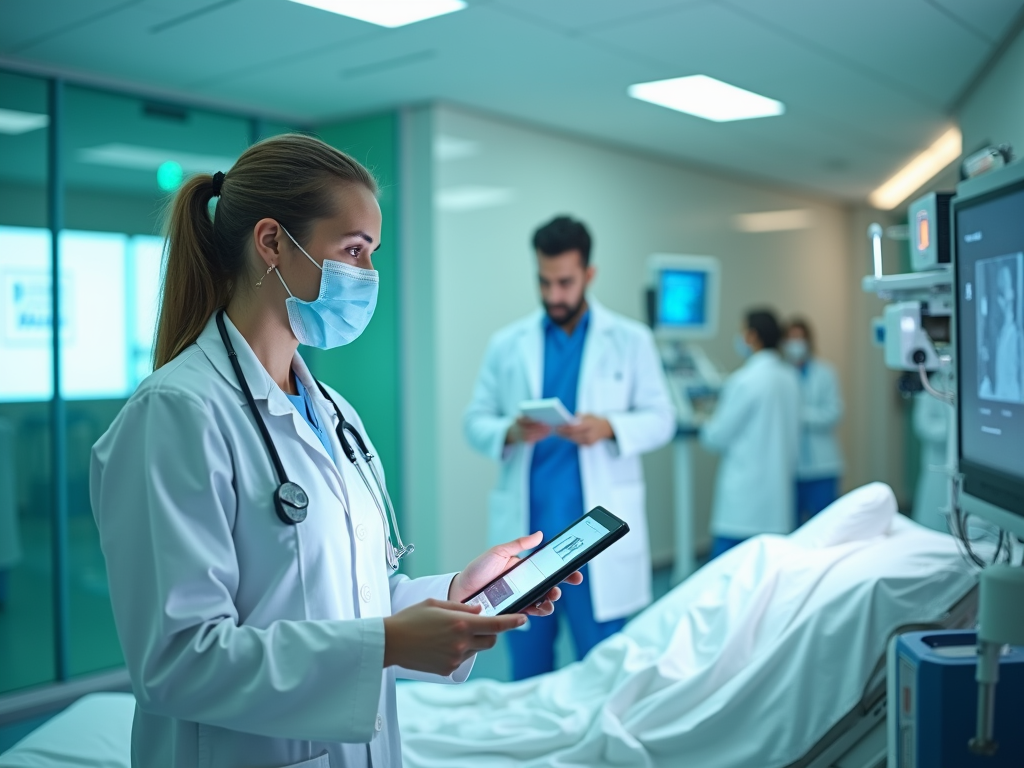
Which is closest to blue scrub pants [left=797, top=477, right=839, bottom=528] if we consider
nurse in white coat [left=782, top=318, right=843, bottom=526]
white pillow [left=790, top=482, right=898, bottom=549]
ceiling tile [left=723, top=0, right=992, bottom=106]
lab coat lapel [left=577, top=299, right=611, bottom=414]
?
nurse in white coat [left=782, top=318, right=843, bottom=526]

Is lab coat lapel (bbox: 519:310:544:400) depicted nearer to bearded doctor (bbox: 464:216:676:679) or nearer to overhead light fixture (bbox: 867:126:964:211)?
bearded doctor (bbox: 464:216:676:679)

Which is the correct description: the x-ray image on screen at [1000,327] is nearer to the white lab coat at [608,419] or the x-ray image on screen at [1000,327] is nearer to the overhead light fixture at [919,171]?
the white lab coat at [608,419]

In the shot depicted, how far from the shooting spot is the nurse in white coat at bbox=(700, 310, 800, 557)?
4.45 m

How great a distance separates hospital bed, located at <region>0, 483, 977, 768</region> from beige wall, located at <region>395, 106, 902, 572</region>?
6.36 feet

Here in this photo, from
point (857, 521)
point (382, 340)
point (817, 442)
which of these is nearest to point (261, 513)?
point (857, 521)

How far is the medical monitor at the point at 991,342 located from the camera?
4.87ft

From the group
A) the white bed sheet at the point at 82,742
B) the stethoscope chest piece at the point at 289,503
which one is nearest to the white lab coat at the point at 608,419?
the white bed sheet at the point at 82,742

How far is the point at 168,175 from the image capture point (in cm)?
387

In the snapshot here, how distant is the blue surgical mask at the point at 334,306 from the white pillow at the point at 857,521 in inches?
62.5

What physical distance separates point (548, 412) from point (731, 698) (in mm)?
1037

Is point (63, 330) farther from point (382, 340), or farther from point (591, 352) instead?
point (591, 352)

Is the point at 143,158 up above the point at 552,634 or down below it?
above

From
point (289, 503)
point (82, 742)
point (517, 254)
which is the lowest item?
point (82, 742)

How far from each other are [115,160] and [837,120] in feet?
11.2
